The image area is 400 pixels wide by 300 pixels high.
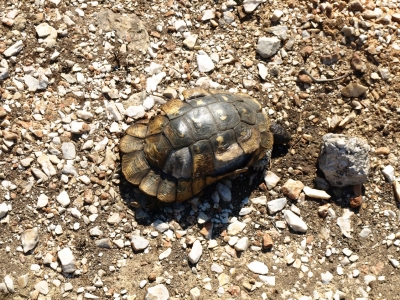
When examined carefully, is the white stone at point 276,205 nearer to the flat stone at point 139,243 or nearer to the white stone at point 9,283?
the flat stone at point 139,243

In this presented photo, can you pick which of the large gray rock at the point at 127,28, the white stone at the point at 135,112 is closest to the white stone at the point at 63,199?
the white stone at the point at 135,112

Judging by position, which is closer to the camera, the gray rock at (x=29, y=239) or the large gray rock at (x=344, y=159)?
the gray rock at (x=29, y=239)

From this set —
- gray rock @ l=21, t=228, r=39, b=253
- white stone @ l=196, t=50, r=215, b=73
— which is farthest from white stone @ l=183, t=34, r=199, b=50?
gray rock @ l=21, t=228, r=39, b=253

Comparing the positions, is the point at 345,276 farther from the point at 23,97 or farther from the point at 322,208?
the point at 23,97

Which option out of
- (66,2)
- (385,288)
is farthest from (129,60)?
(385,288)

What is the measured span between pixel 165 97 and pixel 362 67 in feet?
6.83

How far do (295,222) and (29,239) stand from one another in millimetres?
2447

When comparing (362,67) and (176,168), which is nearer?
(176,168)

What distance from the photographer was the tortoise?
4285mm

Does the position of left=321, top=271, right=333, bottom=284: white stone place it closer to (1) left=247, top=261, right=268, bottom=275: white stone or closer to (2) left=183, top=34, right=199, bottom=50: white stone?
(1) left=247, top=261, right=268, bottom=275: white stone

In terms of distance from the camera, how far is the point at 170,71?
5.01 m

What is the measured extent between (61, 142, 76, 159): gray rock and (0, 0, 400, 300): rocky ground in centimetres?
1

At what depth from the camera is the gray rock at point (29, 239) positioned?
4.39m

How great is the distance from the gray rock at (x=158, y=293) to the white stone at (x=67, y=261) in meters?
0.71
